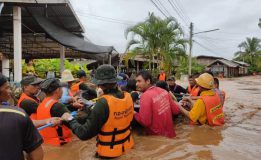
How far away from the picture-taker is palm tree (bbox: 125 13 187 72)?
18094 millimetres

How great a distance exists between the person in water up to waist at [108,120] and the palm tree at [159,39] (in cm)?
1490

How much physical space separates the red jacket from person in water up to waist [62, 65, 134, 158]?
806 mm

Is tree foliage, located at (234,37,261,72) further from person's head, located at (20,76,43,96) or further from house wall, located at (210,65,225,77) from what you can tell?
person's head, located at (20,76,43,96)

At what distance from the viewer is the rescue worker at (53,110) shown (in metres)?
3.69

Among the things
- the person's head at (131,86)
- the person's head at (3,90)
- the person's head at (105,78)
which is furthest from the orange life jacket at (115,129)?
the person's head at (131,86)

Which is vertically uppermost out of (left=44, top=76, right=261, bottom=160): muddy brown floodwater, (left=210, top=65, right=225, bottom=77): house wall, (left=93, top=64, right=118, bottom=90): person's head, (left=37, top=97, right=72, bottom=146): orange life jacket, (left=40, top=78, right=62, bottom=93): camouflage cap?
(left=210, top=65, right=225, bottom=77): house wall

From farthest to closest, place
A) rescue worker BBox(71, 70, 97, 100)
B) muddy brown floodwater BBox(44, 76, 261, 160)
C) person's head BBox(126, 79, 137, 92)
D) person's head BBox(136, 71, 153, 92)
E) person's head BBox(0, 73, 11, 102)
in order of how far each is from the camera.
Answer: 1. rescue worker BBox(71, 70, 97, 100)
2. person's head BBox(126, 79, 137, 92)
3. person's head BBox(136, 71, 153, 92)
4. muddy brown floodwater BBox(44, 76, 261, 160)
5. person's head BBox(0, 73, 11, 102)

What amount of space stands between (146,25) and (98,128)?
51.0 ft

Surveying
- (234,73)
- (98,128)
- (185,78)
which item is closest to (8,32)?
(98,128)

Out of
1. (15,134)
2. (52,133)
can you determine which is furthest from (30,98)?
(15,134)

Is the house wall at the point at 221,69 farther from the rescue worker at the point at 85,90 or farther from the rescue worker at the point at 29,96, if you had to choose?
the rescue worker at the point at 29,96

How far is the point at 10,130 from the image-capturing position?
1819mm

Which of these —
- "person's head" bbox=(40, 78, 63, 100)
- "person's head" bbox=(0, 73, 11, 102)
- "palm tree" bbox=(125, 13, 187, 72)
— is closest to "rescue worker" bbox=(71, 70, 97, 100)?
"person's head" bbox=(40, 78, 63, 100)

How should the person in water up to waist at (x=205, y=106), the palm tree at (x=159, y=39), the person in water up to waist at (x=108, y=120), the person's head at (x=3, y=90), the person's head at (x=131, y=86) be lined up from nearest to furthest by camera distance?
the person's head at (x=3, y=90)
the person in water up to waist at (x=108, y=120)
the person in water up to waist at (x=205, y=106)
the person's head at (x=131, y=86)
the palm tree at (x=159, y=39)
